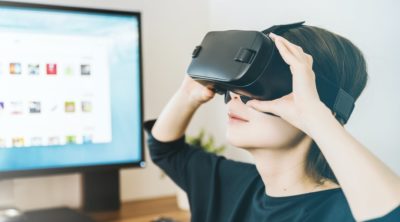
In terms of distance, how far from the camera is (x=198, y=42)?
1.05m

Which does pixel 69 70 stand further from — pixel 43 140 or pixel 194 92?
pixel 194 92

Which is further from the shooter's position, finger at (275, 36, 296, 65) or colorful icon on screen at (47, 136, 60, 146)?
colorful icon on screen at (47, 136, 60, 146)

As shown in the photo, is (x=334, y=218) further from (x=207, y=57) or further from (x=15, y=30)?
(x=15, y=30)

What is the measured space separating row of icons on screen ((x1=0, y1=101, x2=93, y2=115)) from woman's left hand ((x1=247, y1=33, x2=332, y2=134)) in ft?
1.74

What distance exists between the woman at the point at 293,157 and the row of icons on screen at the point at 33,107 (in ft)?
0.58

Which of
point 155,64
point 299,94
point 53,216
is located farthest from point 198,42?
point 299,94

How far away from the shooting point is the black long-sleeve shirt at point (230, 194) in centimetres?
56

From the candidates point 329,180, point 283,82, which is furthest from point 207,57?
point 329,180

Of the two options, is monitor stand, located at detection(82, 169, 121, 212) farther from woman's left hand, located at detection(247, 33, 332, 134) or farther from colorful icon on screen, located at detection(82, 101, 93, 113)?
woman's left hand, located at detection(247, 33, 332, 134)

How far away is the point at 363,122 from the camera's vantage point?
54 centimetres

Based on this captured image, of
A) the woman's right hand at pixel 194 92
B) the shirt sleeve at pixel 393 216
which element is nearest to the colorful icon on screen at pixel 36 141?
the woman's right hand at pixel 194 92

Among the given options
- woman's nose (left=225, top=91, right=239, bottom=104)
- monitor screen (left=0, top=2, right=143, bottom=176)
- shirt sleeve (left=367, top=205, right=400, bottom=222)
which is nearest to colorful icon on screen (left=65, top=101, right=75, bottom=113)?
monitor screen (left=0, top=2, right=143, bottom=176)

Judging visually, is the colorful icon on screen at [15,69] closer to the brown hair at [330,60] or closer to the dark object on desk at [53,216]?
the dark object on desk at [53,216]

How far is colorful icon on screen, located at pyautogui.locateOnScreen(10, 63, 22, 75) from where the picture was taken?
0.90 metres
